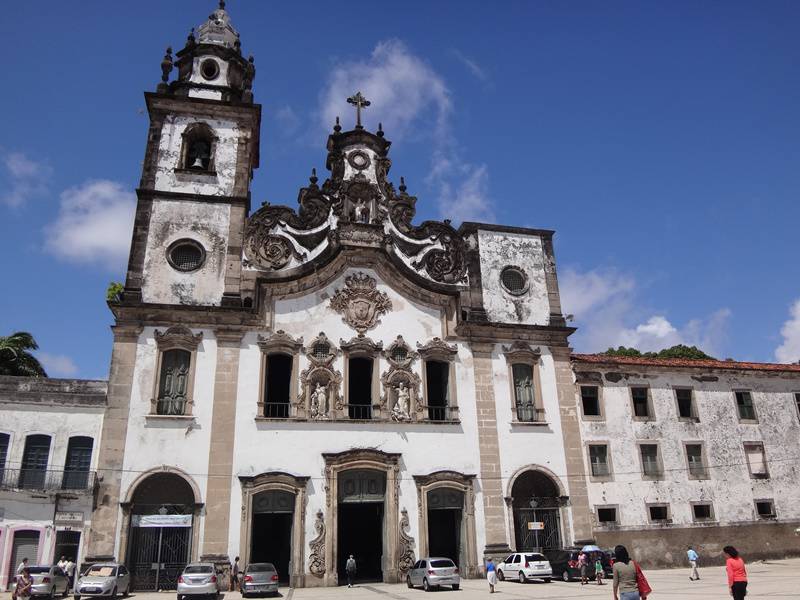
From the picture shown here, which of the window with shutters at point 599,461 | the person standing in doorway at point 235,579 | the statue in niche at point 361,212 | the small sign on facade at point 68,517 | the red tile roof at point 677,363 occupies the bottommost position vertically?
the person standing in doorway at point 235,579

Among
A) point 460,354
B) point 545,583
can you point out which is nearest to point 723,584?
point 545,583

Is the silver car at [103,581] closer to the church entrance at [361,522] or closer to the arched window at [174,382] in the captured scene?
the arched window at [174,382]

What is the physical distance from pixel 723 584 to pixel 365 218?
19832mm

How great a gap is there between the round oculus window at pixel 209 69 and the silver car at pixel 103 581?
22258mm

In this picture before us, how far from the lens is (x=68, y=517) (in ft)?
74.4

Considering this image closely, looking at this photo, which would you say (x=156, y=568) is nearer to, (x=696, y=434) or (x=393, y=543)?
(x=393, y=543)

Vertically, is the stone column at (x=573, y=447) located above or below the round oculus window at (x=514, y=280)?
below

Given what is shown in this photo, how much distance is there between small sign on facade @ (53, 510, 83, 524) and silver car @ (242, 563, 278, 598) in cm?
657

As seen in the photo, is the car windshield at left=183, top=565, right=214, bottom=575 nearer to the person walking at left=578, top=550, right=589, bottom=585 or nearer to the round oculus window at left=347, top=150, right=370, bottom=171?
the person walking at left=578, top=550, right=589, bottom=585

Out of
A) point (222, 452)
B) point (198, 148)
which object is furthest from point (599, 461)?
point (198, 148)

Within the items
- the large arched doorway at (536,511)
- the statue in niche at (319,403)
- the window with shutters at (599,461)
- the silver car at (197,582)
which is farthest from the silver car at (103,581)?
the window with shutters at (599,461)

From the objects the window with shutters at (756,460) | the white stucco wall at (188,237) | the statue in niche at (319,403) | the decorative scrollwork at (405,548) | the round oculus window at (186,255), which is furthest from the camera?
the window with shutters at (756,460)

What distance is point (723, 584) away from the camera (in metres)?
20.7

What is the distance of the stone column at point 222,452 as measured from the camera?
909 inches
